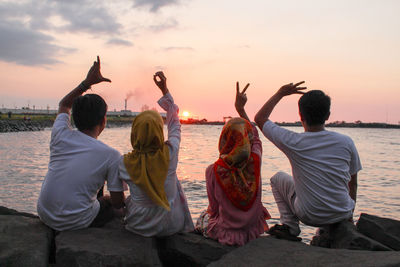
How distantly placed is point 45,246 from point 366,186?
34.4 feet

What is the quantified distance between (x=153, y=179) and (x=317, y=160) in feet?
5.21

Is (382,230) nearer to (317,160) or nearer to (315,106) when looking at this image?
(317,160)

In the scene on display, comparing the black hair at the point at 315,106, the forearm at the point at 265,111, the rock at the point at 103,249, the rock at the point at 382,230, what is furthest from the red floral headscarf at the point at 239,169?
the rock at the point at 382,230

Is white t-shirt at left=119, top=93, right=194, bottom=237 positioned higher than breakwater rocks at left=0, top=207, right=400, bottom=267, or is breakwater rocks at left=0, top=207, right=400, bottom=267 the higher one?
white t-shirt at left=119, top=93, right=194, bottom=237

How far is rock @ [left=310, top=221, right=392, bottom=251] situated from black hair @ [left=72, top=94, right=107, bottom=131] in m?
2.64

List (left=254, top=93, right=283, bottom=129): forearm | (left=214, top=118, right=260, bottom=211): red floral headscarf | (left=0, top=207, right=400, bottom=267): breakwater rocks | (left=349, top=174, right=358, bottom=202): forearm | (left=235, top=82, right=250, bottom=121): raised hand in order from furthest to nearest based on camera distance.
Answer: (left=235, top=82, right=250, bottom=121): raised hand < (left=349, top=174, right=358, bottom=202): forearm < (left=254, top=93, right=283, bottom=129): forearm < (left=214, top=118, right=260, bottom=211): red floral headscarf < (left=0, top=207, right=400, bottom=267): breakwater rocks

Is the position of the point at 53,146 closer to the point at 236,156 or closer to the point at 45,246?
the point at 45,246

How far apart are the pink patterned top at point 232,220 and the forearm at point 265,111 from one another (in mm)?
194

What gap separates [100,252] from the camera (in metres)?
2.86

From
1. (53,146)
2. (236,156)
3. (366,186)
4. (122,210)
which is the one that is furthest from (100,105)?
(366,186)

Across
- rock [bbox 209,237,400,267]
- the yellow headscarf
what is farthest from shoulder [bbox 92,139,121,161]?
rock [bbox 209,237,400,267]

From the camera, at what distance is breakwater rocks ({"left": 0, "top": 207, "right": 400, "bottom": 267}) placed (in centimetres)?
276

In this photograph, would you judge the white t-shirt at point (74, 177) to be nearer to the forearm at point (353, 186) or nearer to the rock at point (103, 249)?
the rock at point (103, 249)

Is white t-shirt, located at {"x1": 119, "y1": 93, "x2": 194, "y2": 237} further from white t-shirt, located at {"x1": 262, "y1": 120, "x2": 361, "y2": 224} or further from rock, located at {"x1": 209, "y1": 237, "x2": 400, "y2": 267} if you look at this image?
white t-shirt, located at {"x1": 262, "y1": 120, "x2": 361, "y2": 224}
